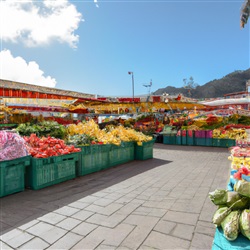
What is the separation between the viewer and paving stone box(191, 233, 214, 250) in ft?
7.47

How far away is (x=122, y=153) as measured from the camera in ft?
24.2

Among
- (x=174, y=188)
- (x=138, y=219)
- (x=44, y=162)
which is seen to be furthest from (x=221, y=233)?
(x=44, y=162)

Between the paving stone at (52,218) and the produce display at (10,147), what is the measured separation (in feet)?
5.18

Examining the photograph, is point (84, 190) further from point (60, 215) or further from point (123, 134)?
point (123, 134)

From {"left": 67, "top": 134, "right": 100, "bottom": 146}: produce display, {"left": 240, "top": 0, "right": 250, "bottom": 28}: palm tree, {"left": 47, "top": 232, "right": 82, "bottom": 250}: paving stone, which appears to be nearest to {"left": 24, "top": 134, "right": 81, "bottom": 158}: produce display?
{"left": 67, "top": 134, "right": 100, "bottom": 146}: produce display

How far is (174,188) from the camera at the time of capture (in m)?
4.43

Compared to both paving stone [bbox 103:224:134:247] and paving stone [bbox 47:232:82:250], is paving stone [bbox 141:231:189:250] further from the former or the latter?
paving stone [bbox 47:232:82:250]

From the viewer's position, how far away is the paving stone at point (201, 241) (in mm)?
2275

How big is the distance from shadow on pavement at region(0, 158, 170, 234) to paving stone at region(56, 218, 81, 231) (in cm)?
49

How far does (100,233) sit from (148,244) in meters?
0.63

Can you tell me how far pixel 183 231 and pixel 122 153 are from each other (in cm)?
485

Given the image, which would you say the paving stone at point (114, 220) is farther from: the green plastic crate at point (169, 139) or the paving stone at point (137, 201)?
the green plastic crate at point (169, 139)

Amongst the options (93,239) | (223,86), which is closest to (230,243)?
(93,239)

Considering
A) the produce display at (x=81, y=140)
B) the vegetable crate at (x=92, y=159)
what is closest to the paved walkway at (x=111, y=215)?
the vegetable crate at (x=92, y=159)
